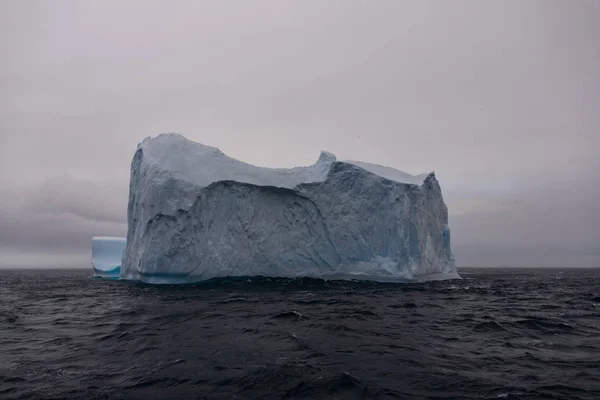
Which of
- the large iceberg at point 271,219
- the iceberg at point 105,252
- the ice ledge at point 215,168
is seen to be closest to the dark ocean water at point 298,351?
the large iceberg at point 271,219

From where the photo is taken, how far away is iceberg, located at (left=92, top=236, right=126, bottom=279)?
23906 millimetres

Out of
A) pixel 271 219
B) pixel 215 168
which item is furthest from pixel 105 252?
pixel 271 219

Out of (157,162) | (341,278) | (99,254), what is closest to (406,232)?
(341,278)

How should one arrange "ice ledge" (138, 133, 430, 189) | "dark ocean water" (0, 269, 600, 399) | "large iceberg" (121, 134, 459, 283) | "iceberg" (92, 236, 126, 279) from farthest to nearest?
"iceberg" (92, 236, 126, 279) → "ice ledge" (138, 133, 430, 189) → "large iceberg" (121, 134, 459, 283) → "dark ocean water" (0, 269, 600, 399)

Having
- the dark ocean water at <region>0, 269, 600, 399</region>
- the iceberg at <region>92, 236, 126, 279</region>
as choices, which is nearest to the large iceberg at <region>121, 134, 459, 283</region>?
the dark ocean water at <region>0, 269, 600, 399</region>

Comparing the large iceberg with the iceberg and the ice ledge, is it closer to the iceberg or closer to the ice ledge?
the ice ledge

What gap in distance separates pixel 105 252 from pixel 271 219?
13.2 meters

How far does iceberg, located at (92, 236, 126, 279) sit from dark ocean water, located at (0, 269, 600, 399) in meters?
13.9

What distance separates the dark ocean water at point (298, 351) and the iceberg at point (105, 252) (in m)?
13.9

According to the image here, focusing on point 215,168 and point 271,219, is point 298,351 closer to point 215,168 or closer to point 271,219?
point 271,219

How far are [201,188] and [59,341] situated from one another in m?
9.10

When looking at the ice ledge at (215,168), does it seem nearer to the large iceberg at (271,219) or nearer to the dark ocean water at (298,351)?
the large iceberg at (271,219)

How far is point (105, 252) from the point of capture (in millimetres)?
24266

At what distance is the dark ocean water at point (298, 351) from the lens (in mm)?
4660
